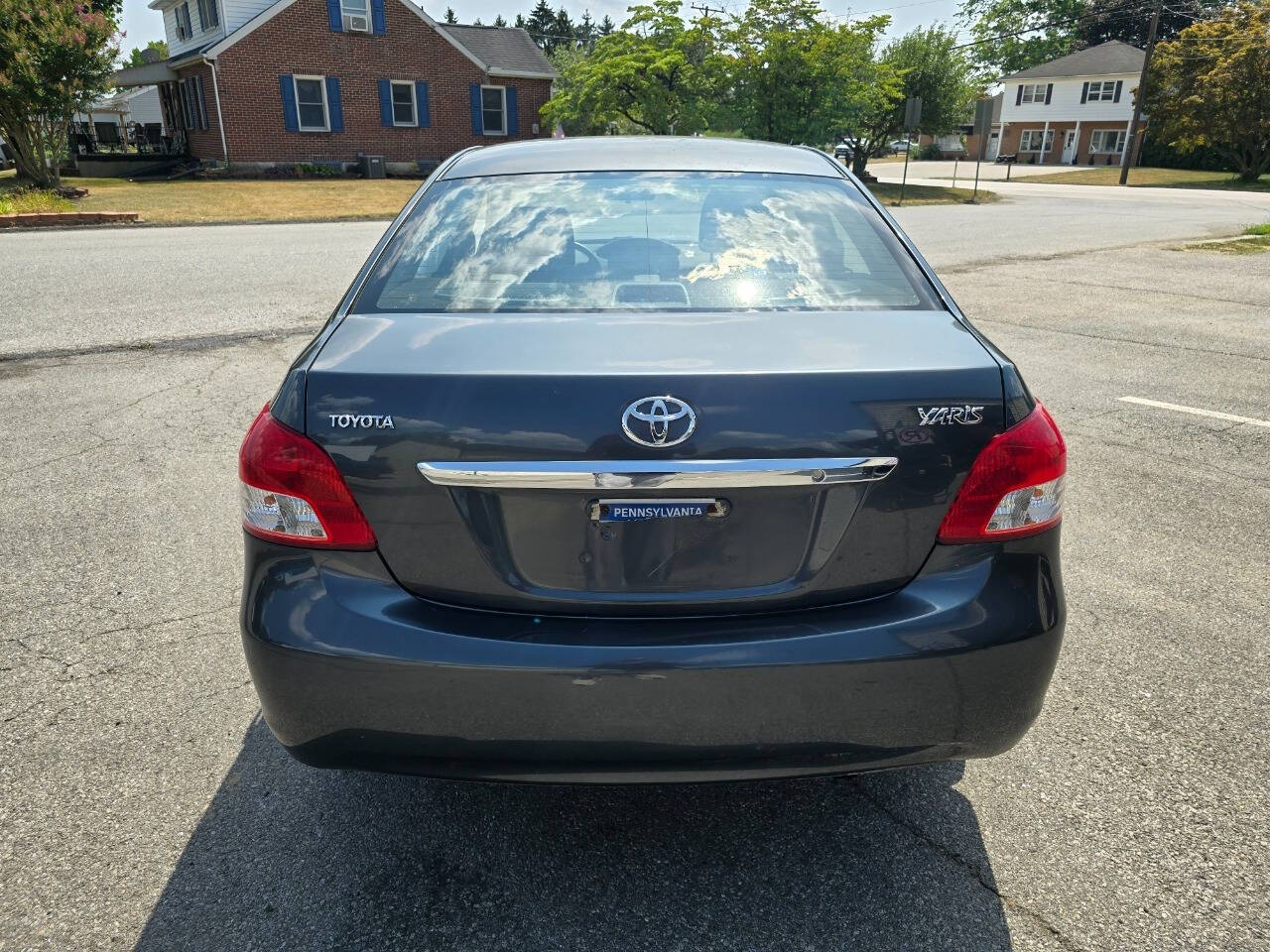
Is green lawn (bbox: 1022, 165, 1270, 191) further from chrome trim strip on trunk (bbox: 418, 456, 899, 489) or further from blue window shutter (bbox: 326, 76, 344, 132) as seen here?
chrome trim strip on trunk (bbox: 418, 456, 899, 489)

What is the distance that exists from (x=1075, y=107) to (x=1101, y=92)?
2389 mm

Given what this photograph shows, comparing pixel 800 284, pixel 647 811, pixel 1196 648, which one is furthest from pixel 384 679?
pixel 1196 648

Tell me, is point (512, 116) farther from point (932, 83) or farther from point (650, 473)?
point (650, 473)

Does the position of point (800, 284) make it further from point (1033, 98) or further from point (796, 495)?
point (1033, 98)

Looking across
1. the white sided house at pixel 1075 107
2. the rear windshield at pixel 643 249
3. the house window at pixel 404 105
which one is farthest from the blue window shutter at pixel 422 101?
the white sided house at pixel 1075 107

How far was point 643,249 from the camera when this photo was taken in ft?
8.68

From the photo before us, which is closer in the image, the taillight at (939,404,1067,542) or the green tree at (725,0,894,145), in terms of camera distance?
the taillight at (939,404,1067,542)

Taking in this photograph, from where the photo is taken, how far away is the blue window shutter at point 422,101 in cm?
3300

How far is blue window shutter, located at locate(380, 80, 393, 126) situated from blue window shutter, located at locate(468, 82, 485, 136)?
10.6 ft

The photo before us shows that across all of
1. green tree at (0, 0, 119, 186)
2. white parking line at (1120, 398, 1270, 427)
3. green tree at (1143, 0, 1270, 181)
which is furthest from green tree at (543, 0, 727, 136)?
white parking line at (1120, 398, 1270, 427)

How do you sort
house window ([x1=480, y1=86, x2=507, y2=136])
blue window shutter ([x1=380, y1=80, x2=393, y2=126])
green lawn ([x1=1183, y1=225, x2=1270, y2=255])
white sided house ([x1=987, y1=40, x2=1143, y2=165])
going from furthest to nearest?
white sided house ([x1=987, y1=40, x2=1143, y2=165]) → house window ([x1=480, y1=86, x2=507, y2=136]) → blue window shutter ([x1=380, y1=80, x2=393, y2=126]) → green lawn ([x1=1183, y1=225, x2=1270, y2=255])

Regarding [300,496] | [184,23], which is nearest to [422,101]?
[184,23]

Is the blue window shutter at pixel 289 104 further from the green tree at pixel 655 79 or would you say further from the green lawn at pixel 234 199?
the green tree at pixel 655 79

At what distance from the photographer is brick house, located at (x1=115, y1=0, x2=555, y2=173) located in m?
29.7
